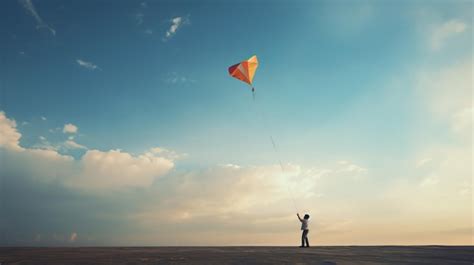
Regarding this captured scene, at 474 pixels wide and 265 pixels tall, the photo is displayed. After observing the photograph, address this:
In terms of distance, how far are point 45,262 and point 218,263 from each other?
21.5 feet

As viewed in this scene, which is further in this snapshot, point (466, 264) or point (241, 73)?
point (241, 73)

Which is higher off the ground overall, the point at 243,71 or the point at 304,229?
the point at 243,71

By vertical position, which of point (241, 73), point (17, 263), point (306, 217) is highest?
point (241, 73)

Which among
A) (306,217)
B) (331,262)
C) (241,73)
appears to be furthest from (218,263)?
(241,73)

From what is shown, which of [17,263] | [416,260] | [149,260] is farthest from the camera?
[416,260]

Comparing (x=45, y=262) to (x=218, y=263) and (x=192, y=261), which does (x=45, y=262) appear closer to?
(x=192, y=261)

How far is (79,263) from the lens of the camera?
533 inches

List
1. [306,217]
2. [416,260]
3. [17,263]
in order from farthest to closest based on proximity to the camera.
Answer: [306,217]
[416,260]
[17,263]

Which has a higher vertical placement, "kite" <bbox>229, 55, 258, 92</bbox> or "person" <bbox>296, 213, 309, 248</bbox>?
"kite" <bbox>229, 55, 258, 92</bbox>

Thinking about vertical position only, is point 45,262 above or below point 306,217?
below

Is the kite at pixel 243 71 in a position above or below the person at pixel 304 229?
above

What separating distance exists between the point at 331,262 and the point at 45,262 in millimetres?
10887

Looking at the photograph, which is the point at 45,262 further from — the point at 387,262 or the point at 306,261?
the point at 387,262

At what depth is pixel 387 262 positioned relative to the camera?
14820 millimetres
